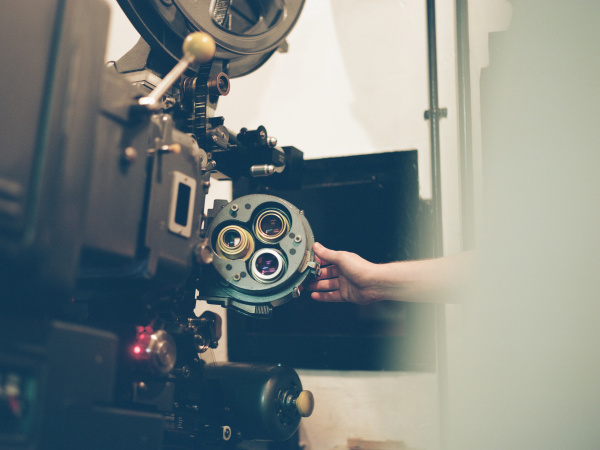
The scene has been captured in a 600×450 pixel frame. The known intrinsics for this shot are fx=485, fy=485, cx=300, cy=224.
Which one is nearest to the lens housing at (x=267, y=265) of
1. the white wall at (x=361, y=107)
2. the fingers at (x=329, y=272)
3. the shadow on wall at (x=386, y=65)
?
the fingers at (x=329, y=272)

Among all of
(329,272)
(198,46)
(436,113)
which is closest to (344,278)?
(329,272)

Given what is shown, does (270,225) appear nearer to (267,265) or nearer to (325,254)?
(267,265)

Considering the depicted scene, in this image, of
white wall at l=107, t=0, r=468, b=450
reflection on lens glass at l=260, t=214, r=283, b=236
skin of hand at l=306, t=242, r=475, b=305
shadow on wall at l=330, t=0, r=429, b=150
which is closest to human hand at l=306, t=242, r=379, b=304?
skin of hand at l=306, t=242, r=475, b=305

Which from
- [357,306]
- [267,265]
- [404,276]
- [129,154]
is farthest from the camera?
[357,306]

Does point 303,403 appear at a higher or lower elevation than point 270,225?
lower

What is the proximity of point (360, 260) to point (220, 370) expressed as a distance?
48 cm

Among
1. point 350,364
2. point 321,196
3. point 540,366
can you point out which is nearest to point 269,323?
point 350,364

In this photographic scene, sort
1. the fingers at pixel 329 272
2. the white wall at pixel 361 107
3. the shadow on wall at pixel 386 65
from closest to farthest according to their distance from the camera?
the fingers at pixel 329 272
the white wall at pixel 361 107
the shadow on wall at pixel 386 65

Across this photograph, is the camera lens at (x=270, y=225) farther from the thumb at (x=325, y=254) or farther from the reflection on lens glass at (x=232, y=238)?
the thumb at (x=325, y=254)

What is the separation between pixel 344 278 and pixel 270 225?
38 centimetres

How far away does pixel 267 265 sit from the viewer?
1.11m

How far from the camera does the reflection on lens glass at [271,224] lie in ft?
3.72

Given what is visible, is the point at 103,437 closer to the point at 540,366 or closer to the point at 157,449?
the point at 157,449

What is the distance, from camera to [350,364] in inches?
65.2
